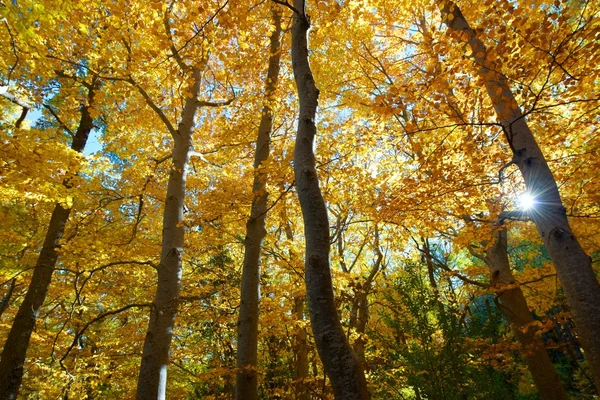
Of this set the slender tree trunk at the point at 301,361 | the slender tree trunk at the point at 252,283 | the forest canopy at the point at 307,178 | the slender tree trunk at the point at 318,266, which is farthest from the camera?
the slender tree trunk at the point at 301,361

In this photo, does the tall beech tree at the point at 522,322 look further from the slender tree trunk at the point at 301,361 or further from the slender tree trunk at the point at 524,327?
the slender tree trunk at the point at 301,361

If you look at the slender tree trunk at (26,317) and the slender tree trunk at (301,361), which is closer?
the slender tree trunk at (26,317)

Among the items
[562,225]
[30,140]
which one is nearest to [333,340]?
[562,225]

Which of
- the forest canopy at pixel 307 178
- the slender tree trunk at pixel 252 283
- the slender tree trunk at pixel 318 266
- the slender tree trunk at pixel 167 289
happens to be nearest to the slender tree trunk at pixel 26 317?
the forest canopy at pixel 307 178

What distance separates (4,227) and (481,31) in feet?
41.4

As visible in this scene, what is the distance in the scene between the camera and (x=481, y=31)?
12.3ft

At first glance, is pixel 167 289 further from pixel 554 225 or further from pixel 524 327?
pixel 524 327

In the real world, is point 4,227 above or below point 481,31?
above

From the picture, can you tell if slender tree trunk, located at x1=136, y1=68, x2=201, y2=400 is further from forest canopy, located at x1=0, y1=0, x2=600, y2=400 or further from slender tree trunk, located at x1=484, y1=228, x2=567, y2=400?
slender tree trunk, located at x1=484, y1=228, x2=567, y2=400

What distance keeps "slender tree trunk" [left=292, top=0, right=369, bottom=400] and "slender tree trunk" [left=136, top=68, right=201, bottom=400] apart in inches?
100

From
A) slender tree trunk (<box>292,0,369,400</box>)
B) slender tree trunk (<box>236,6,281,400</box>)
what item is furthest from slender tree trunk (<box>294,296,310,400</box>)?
slender tree trunk (<box>292,0,369,400</box>)

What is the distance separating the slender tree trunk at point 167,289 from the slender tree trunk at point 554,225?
3.92 meters

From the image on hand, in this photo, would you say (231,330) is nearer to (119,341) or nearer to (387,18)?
(119,341)

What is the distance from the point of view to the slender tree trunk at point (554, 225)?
110 inches
